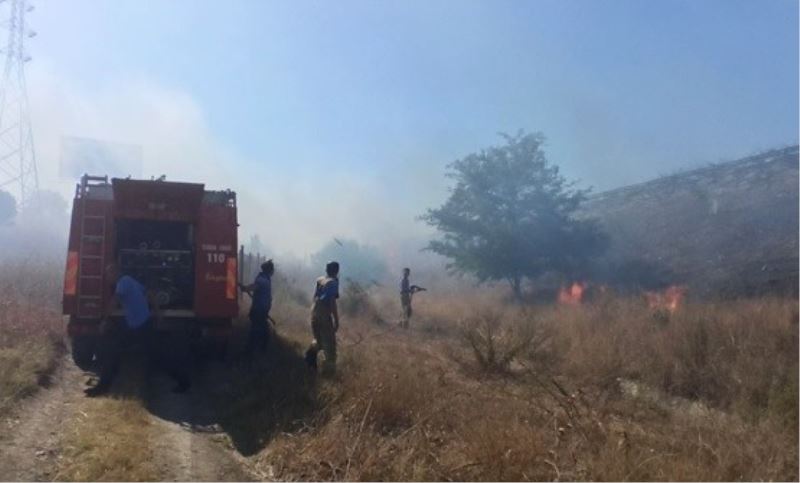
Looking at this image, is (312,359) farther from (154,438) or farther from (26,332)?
(26,332)

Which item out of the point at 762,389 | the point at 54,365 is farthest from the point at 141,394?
the point at 762,389

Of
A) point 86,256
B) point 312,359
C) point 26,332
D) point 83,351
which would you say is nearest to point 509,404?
point 312,359

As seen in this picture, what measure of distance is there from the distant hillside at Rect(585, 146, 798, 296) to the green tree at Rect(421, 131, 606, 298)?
5.71 ft

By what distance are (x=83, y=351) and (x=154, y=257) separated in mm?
1783

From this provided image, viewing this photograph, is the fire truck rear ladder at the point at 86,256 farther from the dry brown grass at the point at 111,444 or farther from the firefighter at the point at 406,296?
the firefighter at the point at 406,296

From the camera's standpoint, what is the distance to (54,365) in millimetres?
11062

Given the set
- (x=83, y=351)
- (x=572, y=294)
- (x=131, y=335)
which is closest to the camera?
(x=131, y=335)

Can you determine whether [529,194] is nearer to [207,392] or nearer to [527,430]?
[207,392]

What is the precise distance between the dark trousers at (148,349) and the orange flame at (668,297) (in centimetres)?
1014

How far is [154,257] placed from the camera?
39.3ft

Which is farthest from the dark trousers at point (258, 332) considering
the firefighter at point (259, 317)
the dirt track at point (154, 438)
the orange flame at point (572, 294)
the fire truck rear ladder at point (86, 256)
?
the orange flame at point (572, 294)

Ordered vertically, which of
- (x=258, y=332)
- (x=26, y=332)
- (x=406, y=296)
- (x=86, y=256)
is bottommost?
(x=258, y=332)

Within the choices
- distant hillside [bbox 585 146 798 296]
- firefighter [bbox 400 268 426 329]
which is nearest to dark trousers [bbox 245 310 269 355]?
firefighter [bbox 400 268 426 329]

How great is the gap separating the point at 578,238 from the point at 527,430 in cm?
2124
